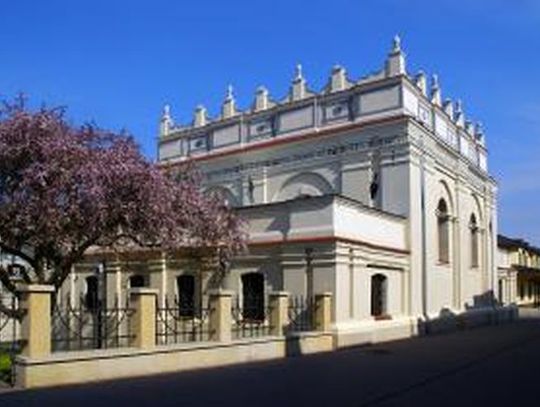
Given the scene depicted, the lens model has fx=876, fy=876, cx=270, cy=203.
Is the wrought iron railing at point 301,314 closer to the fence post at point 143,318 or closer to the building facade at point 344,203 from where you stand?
the building facade at point 344,203

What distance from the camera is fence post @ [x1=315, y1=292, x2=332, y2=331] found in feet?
79.7

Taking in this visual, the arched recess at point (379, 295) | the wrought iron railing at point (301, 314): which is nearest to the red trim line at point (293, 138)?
the arched recess at point (379, 295)

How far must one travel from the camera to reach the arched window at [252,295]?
2728 centimetres

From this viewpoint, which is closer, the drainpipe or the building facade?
the building facade

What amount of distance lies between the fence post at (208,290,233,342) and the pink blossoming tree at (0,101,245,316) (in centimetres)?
261

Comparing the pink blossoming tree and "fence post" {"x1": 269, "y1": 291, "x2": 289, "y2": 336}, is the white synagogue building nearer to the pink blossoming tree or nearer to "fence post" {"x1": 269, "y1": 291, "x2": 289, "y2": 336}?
"fence post" {"x1": 269, "y1": 291, "x2": 289, "y2": 336}

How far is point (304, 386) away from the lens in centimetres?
1530

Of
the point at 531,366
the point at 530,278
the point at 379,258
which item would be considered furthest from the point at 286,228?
the point at 530,278

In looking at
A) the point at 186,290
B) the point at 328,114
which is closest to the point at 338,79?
the point at 328,114

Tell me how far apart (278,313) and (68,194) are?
6.11m

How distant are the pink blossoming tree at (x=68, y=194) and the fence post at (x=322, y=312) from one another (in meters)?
4.64

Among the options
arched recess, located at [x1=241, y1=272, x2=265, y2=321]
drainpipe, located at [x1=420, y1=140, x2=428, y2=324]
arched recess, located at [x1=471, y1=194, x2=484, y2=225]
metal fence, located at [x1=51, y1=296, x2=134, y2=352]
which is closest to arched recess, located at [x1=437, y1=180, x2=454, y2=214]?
drainpipe, located at [x1=420, y1=140, x2=428, y2=324]

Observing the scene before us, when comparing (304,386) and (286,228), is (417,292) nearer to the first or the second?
(286,228)

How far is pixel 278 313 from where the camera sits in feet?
73.2
